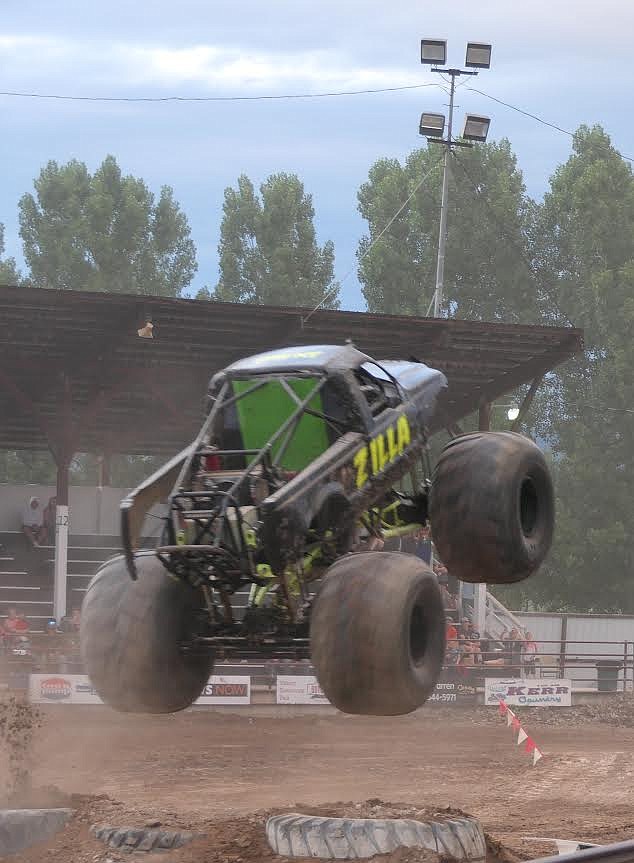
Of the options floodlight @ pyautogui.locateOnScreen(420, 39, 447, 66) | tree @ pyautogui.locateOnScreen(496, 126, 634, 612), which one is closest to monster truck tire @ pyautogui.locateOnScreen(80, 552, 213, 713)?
floodlight @ pyautogui.locateOnScreen(420, 39, 447, 66)

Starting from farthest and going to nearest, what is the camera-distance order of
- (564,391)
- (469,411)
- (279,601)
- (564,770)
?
(564,391)
(469,411)
(564,770)
(279,601)

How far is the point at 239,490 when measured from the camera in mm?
8547

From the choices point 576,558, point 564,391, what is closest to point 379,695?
point 576,558

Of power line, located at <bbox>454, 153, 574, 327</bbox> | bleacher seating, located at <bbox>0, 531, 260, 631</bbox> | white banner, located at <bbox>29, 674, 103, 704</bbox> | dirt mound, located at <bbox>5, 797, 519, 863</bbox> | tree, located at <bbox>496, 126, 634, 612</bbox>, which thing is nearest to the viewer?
dirt mound, located at <bbox>5, 797, 519, 863</bbox>

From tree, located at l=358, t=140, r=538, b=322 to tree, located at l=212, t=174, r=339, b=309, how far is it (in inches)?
120

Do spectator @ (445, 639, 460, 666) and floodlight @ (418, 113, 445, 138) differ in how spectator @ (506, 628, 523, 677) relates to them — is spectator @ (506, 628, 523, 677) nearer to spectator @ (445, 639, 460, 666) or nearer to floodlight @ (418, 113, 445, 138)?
spectator @ (445, 639, 460, 666)

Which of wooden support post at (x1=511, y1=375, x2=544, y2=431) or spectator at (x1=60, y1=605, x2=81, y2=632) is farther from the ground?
wooden support post at (x1=511, y1=375, x2=544, y2=431)

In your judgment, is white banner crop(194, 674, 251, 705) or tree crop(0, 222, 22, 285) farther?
tree crop(0, 222, 22, 285)

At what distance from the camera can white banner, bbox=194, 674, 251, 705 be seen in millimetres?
22469

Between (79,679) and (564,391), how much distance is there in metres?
33.4

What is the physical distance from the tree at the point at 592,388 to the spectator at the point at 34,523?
74.4ft

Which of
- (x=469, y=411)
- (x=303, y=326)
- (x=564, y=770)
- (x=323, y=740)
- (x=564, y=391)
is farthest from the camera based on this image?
(x=564, y=391)

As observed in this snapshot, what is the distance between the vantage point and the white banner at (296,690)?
2277cm

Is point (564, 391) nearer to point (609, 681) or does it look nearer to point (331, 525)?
point (609, 681)
